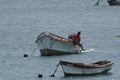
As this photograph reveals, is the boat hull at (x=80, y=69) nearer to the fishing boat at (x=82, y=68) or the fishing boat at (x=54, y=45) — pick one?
the fishing boat at (x=82, y=68)

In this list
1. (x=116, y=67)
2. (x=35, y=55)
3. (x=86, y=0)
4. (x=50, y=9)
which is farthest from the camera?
(x=86, y=0)

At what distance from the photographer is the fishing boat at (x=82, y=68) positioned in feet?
188

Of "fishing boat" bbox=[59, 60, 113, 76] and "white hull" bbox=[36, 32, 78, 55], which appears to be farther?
"white hull" bbox=[36, 32, 78, 55]

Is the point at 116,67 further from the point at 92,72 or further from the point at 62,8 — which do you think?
the point at 62,8

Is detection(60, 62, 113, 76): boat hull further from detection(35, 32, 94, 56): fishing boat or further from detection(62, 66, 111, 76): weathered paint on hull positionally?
detection(35, 32, 94, 56): fishing boat

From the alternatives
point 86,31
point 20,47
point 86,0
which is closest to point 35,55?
point 20,47

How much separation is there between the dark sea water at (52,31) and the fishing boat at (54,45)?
0.73m

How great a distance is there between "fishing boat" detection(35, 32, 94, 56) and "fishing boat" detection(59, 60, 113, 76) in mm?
10014

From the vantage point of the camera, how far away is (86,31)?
91750 mm

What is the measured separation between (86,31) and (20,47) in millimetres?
17780

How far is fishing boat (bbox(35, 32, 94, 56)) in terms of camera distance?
6844 centimetres

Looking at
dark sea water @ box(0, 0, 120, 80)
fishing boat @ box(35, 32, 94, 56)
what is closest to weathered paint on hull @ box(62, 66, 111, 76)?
dark sea water @ box(0, 0, 120, 80)

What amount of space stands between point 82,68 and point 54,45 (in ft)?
37.8

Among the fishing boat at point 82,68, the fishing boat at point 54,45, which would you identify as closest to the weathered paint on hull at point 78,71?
the fishing boat at point 82,68
